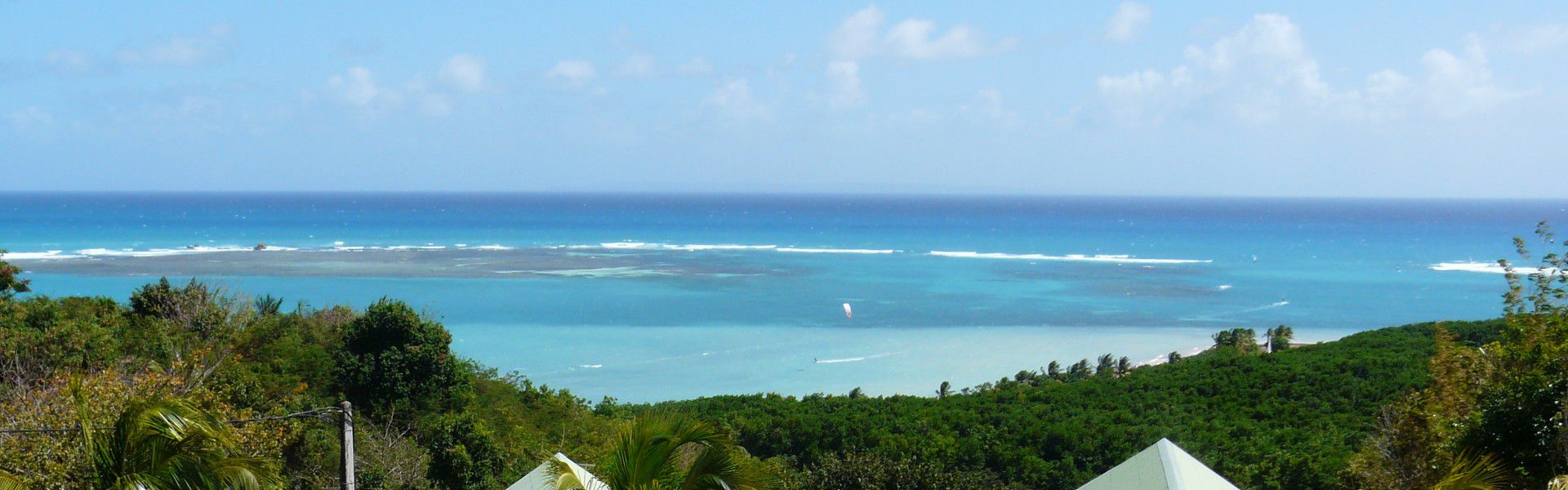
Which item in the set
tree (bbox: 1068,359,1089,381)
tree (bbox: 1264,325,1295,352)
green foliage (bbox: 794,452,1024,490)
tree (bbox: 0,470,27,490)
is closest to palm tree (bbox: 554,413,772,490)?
tree (bbox: 0,470,27,490)

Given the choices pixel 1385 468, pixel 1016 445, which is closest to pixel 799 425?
pixel 1016 445

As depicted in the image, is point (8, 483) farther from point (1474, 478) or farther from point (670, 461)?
point (1474, 478)

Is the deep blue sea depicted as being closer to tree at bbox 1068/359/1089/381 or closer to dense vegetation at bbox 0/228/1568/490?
tree at bbox 1068/359/1089/381

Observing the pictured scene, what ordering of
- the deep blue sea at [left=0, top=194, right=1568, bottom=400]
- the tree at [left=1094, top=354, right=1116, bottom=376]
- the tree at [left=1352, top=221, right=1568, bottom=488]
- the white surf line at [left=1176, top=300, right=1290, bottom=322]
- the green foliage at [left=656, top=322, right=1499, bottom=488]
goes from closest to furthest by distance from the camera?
the tree at [left=1352, top=221, right=1568, bottom=488], the green foliage at [left=656, top=322, right=1499, bottom=488], the tree at [left=1094, top=354, right=1116, bottom=376], the deep blue sea at [left=0, top=194, right=1568, bottom=400], the white surf line at [left=1176, top=300, right=1290, bottom=322]

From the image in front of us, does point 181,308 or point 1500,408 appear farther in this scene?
point 181,308

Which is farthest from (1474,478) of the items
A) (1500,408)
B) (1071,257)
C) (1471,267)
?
(1471,267)

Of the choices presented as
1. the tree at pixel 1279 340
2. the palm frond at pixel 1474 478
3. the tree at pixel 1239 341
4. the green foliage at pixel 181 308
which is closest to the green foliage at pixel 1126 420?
the tree at pixel 1239 341
